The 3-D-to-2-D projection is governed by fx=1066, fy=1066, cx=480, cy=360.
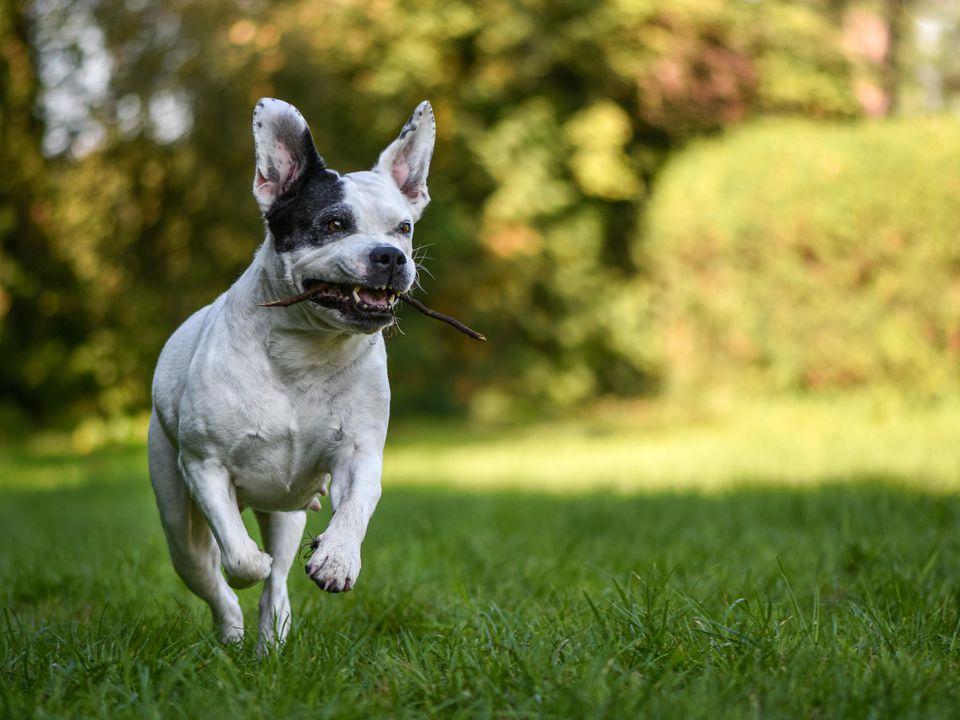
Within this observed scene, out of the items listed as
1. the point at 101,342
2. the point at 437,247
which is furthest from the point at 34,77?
the point at 437,247

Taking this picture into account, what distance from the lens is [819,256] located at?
11570 mm

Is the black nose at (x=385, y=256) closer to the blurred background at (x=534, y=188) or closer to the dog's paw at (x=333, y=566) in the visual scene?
the dog's paw at (x=333, y=566)

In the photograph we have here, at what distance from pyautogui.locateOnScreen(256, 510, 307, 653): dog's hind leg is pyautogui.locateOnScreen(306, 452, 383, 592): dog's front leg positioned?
0.63 metres

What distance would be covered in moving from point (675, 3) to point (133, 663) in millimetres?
16559

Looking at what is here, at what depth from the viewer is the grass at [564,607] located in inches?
102

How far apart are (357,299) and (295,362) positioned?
32 cm

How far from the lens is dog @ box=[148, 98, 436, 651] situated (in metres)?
3.28

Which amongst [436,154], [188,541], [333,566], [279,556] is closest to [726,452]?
[279,556]

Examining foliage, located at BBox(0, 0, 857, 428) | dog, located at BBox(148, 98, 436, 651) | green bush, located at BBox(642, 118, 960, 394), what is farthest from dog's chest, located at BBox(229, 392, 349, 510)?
foliage, located at BBox(0, 0, 857, 428)

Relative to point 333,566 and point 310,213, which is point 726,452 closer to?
point 310,213

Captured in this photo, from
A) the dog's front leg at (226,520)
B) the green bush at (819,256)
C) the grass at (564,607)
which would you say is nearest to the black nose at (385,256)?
the dog's front leg at (226,520)

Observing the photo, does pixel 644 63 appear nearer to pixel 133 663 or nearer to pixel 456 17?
pixel 456 17

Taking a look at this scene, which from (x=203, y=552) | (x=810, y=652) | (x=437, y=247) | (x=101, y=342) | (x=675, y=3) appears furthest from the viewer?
(x=675, y=3)

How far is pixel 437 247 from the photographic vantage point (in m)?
16.3
